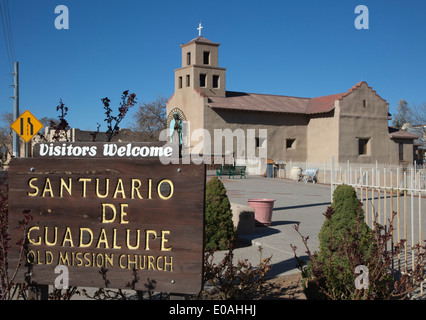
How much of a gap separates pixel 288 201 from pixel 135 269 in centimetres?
1443

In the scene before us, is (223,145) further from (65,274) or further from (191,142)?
(65,274)

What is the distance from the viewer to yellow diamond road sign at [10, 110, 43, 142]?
13.8 metres

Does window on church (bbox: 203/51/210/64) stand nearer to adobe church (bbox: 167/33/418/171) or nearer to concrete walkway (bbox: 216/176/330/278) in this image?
adobe church (bbox: 167/33/418/171)

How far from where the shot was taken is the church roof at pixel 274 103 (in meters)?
37.7

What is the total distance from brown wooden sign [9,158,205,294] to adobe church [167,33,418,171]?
32.0 meters

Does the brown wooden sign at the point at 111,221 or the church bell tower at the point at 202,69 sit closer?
the brown wooden sign at the point at 111,221

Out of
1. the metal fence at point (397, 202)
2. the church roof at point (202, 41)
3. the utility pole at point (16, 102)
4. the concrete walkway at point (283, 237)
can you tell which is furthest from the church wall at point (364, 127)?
the utility pole at point (16, 102)

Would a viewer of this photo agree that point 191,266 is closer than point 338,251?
Yes

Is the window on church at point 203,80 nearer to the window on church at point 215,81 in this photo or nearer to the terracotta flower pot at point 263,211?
the window on church at point 215,81

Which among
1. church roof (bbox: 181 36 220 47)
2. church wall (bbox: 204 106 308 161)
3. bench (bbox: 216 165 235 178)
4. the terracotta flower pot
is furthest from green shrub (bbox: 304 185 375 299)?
church roof (bbox: 181 36 220 47)

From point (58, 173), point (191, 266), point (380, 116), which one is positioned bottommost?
point (191, 266)

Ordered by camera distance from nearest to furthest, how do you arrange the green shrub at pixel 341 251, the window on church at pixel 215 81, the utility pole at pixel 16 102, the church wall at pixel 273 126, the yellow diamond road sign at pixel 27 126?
the green shrub at pixel 341 251, the yellow diamond road sign at pixel 27 126, the utility pole at pixel 16 102, the church wall at pixel 273 126, the window on church at pixel 215 81
